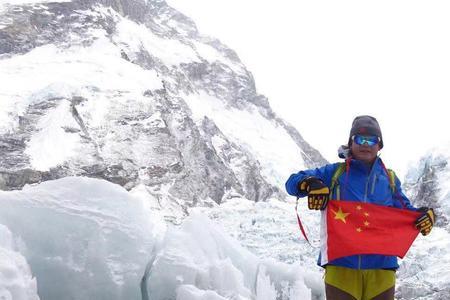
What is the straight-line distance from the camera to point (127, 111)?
58625mm

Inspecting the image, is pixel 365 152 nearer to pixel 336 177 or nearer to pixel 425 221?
pixel 336 177

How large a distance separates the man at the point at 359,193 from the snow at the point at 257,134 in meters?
76.5

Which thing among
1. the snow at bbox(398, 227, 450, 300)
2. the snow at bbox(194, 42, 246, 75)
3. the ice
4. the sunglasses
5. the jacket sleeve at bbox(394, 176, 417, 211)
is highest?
the sunglasses

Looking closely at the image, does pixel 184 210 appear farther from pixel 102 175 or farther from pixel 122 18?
pixel 122 18

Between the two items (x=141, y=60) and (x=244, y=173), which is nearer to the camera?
(x=244, y=173)

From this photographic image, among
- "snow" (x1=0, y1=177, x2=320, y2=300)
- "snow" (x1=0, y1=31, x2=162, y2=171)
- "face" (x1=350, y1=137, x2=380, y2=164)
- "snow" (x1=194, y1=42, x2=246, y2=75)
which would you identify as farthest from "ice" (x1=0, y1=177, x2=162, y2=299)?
"snow" (x1=194, y1=42, x2=246, y2=75)

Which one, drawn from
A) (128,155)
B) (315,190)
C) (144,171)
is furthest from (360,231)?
(128,155)

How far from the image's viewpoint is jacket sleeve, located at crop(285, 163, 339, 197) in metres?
3.71

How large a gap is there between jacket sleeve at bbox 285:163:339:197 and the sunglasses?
230 millimetres

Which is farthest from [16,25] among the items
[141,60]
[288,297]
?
[288,297]

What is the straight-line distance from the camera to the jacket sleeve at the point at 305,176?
12.2ft

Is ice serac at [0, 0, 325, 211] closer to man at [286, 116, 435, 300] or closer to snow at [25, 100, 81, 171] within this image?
snow at [25, 100, 81, 171]

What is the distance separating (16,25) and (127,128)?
26.7 metres

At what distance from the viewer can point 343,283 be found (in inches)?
143
